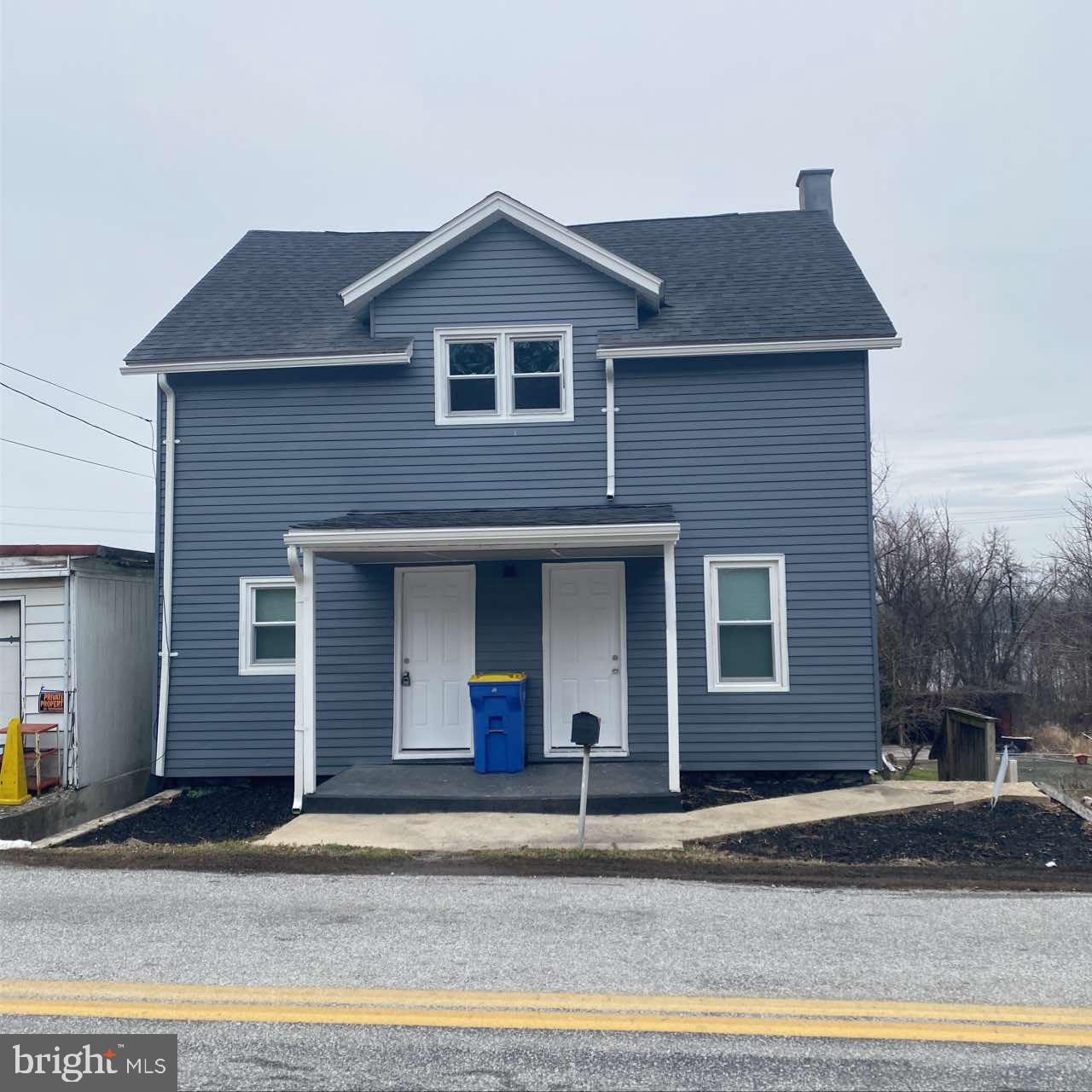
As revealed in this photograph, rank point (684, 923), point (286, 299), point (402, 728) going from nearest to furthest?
point (684, 923), point (402, 728), point (286, 299)

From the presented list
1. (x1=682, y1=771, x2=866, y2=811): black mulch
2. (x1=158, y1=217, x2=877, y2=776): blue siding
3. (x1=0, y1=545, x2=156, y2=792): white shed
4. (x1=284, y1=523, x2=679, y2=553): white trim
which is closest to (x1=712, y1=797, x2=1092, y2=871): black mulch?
(x1=682, y1=771, x2=866, y2=811): black mulch

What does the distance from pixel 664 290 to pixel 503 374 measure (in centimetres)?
245

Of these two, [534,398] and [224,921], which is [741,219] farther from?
[224,921]

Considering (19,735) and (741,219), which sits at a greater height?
(741,219)

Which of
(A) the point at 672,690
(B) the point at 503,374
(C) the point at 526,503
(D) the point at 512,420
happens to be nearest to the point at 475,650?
(C) the point at 526,503

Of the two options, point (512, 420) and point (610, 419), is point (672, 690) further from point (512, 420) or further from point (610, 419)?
point (512, 420)

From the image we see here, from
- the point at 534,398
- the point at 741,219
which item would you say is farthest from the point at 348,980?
the point at 741,219

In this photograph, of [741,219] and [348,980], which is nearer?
[348,980]

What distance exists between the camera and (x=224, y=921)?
5.80 metres

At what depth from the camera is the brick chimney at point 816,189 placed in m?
14.7

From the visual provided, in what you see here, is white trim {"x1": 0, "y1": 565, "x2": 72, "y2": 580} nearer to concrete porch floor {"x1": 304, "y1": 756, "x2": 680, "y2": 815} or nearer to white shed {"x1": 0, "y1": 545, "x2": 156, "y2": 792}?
white shed {"x1": 0, "y1": 545, "x2": 156, "y2": 792}

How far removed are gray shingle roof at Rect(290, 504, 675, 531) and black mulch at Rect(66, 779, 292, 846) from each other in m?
2.95

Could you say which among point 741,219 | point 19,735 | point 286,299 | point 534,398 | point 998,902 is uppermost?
point 741,219

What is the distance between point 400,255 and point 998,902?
8.93m
